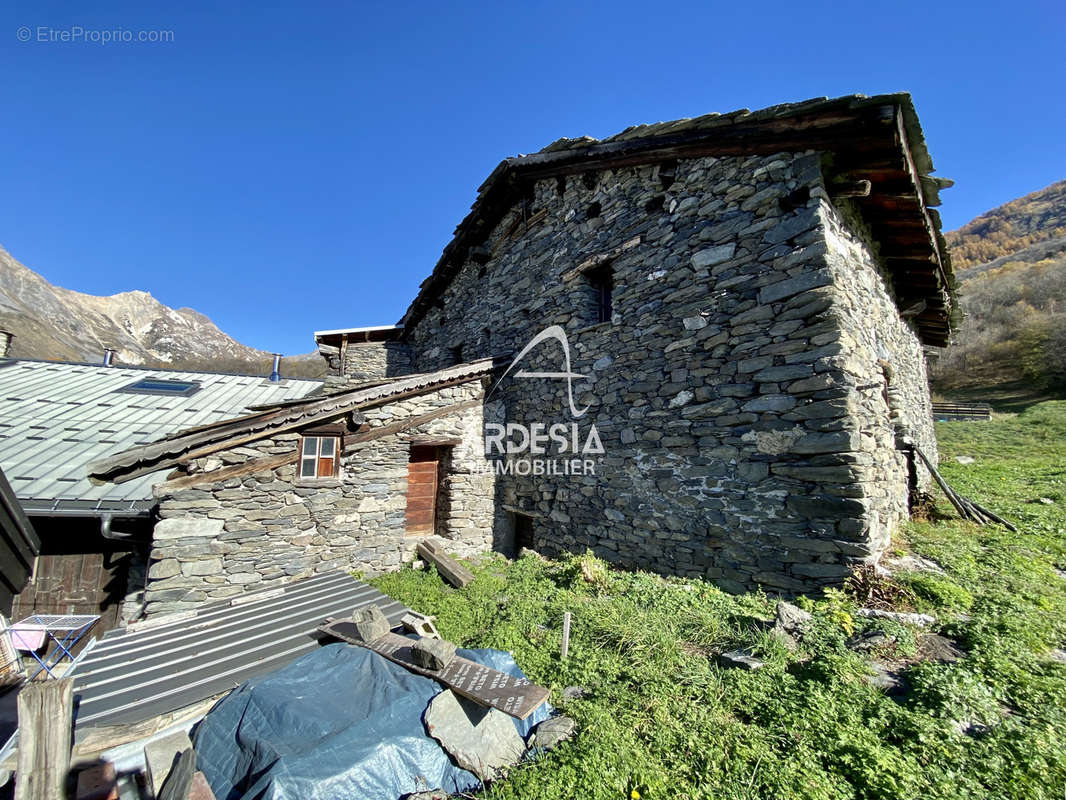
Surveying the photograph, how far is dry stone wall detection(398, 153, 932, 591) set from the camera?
4.53 metres

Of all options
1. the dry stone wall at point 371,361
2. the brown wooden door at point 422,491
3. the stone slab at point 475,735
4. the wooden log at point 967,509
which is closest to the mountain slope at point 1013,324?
the wooden log at point 967,509

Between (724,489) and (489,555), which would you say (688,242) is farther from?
(489,555)

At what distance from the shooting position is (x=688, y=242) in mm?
5984

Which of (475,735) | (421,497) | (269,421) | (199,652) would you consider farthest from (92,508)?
(475,735)

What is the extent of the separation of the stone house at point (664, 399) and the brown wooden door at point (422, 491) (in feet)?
0.14

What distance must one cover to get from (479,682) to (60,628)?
271 inches

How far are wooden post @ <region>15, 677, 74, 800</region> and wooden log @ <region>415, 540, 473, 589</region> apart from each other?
454cm

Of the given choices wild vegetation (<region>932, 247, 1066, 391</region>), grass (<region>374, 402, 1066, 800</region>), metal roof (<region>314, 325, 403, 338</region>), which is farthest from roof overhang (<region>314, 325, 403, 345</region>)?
wild vegetation (<region>932, 247, 1066, 391</region>)

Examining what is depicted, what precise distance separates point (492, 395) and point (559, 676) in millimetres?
6128

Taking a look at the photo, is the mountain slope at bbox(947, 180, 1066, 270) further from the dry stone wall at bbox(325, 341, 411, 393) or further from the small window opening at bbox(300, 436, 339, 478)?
the small window opening at bbox(300, 436, 339, 478)

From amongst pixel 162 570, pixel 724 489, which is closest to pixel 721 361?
pixel 724 489

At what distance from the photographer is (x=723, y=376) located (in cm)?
539

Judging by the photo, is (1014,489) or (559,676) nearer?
(559,676)

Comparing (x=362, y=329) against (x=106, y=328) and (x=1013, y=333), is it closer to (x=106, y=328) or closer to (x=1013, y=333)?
(x=1013, y=333)
